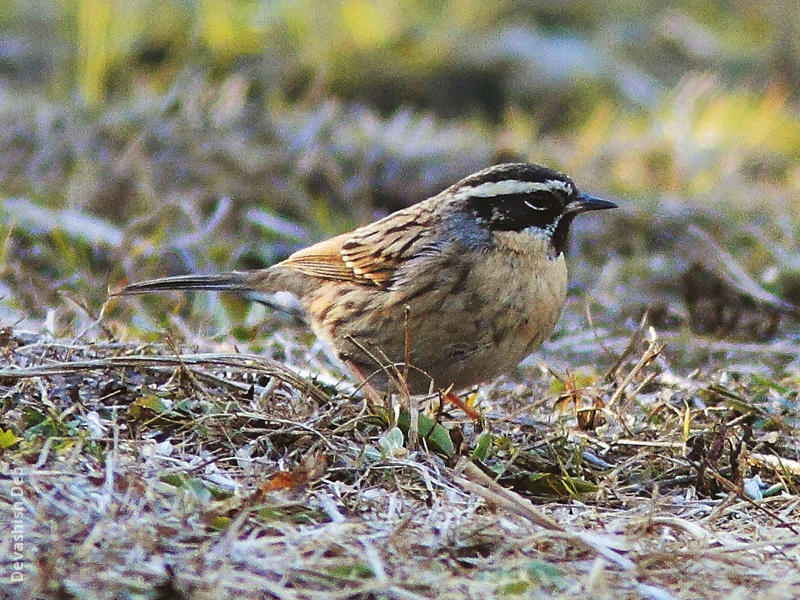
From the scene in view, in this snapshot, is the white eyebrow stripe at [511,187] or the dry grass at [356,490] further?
the white eyebrow stripe at [511,187]

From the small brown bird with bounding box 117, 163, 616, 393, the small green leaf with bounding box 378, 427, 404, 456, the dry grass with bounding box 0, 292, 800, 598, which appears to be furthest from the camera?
the small brown bird with bounding box 117, 163, 616, 393

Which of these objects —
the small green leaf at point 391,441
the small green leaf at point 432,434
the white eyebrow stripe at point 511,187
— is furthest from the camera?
the white eyebrow stripe at point 511,187

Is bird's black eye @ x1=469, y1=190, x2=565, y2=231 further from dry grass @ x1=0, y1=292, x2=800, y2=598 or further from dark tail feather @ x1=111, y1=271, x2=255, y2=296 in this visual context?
dark tail feather @ x1=111, y1=271, x2=255, y2=296

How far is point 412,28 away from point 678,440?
9.30m

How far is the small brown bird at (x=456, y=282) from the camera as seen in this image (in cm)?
612

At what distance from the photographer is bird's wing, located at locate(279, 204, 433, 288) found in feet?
21.7

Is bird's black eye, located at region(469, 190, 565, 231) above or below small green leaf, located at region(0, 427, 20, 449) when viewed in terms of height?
above

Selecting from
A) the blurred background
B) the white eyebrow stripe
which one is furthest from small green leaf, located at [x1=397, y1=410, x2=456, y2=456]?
the white eyebrow stripe

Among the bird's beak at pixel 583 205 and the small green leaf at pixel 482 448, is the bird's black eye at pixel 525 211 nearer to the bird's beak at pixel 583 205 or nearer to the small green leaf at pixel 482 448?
the bird's beak at pixel 583 205

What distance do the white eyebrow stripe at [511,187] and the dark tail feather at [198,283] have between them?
4.97 feet

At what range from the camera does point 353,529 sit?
4.12m

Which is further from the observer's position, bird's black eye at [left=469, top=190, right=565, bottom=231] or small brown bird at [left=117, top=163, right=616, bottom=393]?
bird's black eye at [left=469, top=190, right=565, bottom=231]

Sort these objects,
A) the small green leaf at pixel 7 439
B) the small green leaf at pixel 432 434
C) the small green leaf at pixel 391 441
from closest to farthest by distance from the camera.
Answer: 1. the small green leaf at pixel 7 439
2. the small green leaf at pixel 391 441
3. the small green leaf at pixel 432 434

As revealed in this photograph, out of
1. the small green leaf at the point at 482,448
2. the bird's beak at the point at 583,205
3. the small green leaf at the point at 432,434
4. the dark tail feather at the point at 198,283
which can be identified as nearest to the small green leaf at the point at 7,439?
the small green leaf at the point at 432,434
